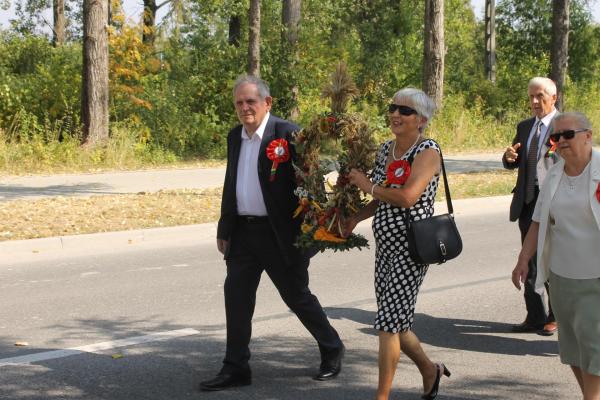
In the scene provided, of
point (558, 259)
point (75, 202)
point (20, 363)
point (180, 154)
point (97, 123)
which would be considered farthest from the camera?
point (180, 154)

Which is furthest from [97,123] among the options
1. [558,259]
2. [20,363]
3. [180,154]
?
[558,259]

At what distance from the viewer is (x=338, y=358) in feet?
18.5

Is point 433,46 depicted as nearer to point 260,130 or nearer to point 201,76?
point 201,76

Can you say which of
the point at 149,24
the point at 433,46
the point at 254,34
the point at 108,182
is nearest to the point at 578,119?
the point at 254,34

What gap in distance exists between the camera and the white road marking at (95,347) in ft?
19.7

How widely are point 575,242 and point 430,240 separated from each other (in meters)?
0.72

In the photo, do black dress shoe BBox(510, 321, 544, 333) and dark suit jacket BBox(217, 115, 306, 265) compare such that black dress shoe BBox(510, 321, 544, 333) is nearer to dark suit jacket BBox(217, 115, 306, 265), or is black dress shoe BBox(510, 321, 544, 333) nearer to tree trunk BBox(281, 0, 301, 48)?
dark suit jacket BBox(217, 115, 306, 265)

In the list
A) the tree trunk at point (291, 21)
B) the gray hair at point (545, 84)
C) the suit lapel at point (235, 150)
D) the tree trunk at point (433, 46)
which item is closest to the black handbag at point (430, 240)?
the suit lapel at point (235, 150)

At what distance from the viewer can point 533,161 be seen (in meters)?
6.62

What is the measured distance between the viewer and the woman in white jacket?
14.4 feet

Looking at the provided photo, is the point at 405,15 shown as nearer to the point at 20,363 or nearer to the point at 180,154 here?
the point at 180,154

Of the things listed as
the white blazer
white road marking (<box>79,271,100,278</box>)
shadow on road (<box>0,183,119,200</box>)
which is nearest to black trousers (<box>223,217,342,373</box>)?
the white blazer

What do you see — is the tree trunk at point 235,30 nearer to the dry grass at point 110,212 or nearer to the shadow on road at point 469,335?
the dry grass at point 110,212

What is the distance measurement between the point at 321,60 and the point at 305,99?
1.06 m
